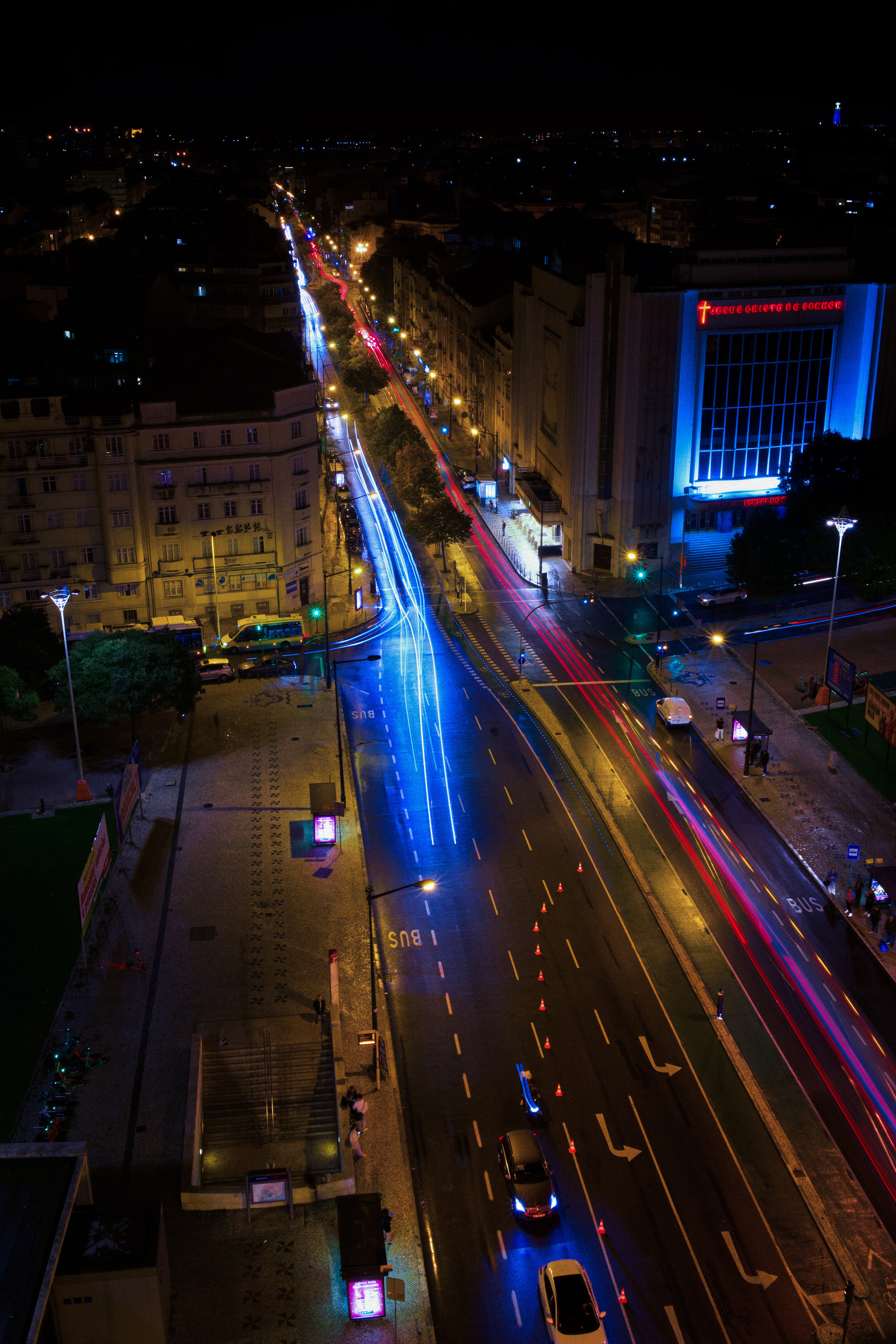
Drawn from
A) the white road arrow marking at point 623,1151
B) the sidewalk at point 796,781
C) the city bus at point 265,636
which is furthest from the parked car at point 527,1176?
the city bus at point 265,636

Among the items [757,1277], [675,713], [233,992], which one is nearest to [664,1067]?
[757,1277]

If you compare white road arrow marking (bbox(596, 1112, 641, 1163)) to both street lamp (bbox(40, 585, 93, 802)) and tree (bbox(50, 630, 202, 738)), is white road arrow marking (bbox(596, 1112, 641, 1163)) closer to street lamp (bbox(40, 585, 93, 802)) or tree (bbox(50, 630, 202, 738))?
street lamp (bbox(40, 585, 93, 802))

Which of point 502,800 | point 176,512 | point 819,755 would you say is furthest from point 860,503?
point 176,512

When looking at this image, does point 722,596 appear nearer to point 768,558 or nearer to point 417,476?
point 768,558

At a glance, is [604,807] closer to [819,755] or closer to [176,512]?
[819,755]

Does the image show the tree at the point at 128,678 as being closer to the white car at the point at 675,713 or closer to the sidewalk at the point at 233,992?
the sidewalk at the point at 233,992

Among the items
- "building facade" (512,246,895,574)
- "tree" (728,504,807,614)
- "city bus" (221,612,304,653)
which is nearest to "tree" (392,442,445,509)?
"building facade" (512,246,895,574)
